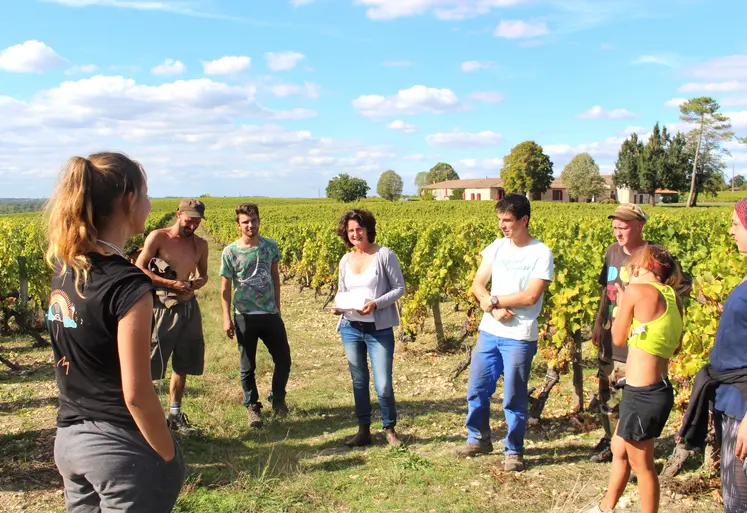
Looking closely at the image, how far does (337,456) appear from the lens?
13.9ft

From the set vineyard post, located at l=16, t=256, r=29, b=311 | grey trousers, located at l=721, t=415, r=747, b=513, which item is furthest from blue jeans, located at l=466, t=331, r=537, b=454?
vineyard post, located at l=16, t=256, r=29, b=311

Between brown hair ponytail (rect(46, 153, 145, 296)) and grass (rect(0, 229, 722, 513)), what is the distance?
2.25m

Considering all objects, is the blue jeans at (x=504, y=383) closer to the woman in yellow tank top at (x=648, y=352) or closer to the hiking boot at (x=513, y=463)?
the hiking boot at (x=513, y=463)

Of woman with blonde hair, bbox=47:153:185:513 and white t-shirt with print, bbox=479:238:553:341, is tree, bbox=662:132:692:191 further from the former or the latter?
woman with blonde hair, bbox=47:153:185:513

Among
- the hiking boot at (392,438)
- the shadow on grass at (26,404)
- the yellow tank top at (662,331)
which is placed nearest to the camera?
the yellow tank top at (662,331)

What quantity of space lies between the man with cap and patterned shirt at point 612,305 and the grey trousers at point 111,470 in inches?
109

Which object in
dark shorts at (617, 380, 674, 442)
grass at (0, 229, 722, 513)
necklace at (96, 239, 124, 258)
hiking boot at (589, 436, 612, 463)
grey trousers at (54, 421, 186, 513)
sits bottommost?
grass at (0, 229, 722, 513)

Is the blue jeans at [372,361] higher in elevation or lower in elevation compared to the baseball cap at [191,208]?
lower

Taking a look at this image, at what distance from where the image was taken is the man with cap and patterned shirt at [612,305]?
377cm

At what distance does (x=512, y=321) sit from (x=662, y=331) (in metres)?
1.08

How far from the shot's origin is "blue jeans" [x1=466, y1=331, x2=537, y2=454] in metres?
3.79

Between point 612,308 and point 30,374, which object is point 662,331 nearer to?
point 612,308

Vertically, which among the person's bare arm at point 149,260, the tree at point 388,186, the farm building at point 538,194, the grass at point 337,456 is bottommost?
the grass at point 337,456

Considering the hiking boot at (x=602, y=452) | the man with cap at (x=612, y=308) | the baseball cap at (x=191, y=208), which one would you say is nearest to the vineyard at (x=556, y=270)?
the man with cap at (x=612, y=308)
